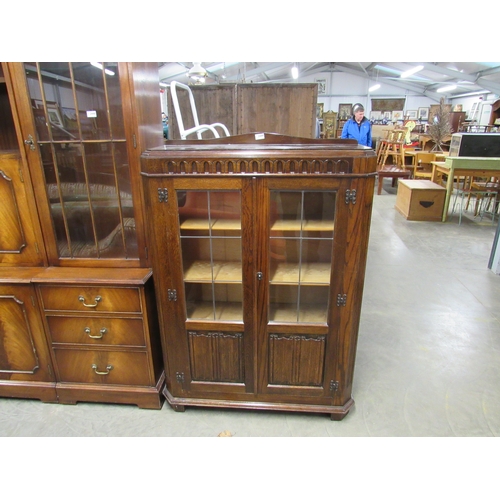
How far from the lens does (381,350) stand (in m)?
2.40

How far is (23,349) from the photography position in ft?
6.05

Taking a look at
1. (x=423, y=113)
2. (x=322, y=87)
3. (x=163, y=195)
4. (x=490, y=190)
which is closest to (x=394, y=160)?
(x=490, y=190)

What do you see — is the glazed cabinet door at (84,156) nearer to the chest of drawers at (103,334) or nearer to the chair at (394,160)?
the chest of drawers at (103,334)

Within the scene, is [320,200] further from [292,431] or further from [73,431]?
[73,431]

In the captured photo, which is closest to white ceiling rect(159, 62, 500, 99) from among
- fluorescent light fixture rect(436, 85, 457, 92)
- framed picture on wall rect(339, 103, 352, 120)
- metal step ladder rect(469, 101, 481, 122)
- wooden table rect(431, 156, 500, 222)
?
fluorescent light fixture rect(436, 85, 457, 92)

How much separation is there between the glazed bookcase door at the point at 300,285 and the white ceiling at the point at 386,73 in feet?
18.7

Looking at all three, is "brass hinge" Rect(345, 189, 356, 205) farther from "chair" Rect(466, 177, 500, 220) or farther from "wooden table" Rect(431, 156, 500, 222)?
"chair" Rect(466, 177, 500, 220)

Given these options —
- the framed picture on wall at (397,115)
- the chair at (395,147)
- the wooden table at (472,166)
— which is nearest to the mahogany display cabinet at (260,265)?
the wooden table at (472,166)

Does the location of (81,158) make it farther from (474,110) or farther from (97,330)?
(474,110)

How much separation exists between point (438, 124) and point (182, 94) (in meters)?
6.85

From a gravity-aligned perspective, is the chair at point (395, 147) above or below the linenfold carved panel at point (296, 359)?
above

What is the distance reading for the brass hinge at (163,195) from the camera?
149cm

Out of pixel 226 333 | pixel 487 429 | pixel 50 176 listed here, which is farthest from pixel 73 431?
pixel 487 429

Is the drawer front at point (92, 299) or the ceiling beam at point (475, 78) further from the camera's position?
the ceiling beam at point (475, 78)
